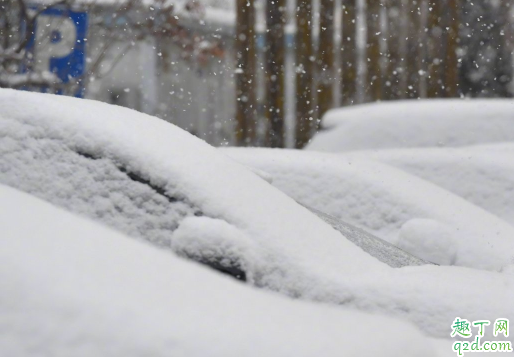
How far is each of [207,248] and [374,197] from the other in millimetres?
1987

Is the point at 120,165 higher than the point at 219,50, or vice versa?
the point at 219,50

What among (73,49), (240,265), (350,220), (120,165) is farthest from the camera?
(73,49)

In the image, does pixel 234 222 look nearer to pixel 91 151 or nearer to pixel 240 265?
pixel 240 265

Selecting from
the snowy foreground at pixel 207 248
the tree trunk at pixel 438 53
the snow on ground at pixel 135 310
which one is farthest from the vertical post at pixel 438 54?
the snow on ground at pixel 135 310

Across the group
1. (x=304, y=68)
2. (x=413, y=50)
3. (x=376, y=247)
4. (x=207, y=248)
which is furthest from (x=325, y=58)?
(x=207, y=248)

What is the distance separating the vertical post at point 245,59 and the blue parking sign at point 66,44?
270 cm

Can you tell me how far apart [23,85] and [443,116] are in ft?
10.5

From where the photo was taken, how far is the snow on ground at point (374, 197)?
432 cm

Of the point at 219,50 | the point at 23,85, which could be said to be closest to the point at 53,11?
the point at 23,85

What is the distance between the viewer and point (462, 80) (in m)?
21.2

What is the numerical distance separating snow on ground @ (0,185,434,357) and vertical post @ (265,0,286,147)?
7.95 metres

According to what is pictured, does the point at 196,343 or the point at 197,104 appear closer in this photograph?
the point at 196,343

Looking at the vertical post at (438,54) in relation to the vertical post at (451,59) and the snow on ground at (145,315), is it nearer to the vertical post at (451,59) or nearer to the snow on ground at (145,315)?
the vertical post at (451,59)

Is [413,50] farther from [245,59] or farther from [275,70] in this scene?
[245,59]
